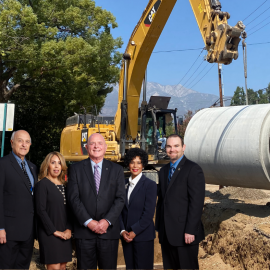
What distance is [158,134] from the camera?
35.2 feet

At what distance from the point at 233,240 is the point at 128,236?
3300mm

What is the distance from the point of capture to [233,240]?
663 centimetres

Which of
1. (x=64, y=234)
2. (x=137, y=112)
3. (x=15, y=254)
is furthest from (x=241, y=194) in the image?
(x=15, y=254)

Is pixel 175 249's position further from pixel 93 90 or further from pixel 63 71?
pixel 93 90

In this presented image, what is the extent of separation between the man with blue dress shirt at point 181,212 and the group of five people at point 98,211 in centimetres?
1

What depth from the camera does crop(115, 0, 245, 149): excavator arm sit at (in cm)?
688

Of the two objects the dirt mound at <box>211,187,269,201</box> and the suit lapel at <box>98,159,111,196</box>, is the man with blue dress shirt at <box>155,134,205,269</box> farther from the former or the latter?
the dirt mound at <box>211,187,269,201</box>

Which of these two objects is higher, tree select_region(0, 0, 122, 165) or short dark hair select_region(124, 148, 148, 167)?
tree select_region(0, 0, 122, 165)

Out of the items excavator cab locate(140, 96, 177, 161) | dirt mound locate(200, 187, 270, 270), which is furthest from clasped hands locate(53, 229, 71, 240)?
excavator cab locate(140, 96, 177, 161)

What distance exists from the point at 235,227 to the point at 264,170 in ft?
4.23

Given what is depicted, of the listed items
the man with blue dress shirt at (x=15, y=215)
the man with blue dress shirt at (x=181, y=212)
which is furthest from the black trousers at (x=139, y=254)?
the man with blue dress shirt at (x=15, y=215)

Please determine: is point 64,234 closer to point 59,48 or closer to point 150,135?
point 150,135

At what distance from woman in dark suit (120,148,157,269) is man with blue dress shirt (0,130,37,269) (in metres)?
1.14

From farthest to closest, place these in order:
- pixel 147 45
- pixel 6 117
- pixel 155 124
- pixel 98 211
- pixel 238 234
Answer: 1. pixel 155 124
2. pixel 147 45
3. pixel 6 117
4. pixel 238 234
5. pixel 98 211
